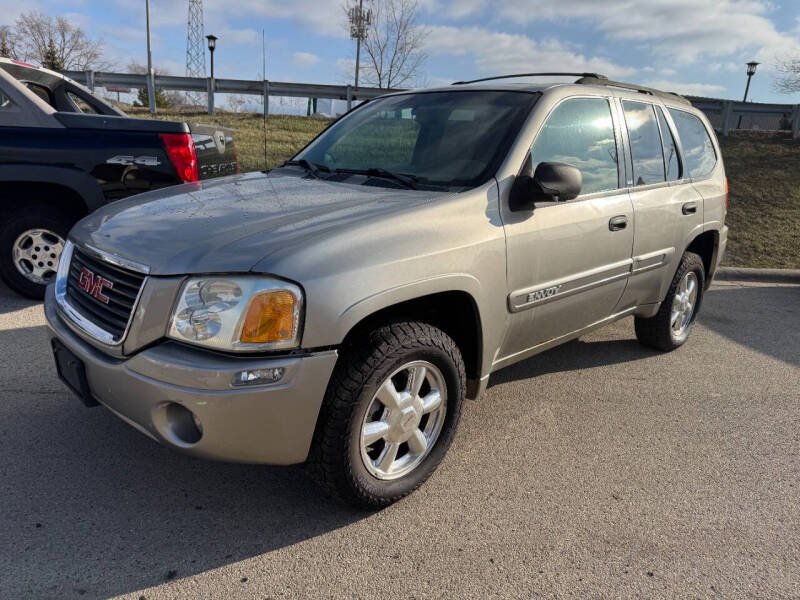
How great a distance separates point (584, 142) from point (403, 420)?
188 centimetres

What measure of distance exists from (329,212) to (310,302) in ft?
1.88

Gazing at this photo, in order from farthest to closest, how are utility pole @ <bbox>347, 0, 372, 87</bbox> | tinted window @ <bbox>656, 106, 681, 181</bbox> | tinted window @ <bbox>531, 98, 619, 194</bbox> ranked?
utility pole @ <bbox>347, 0, 372, 87</bbox>, tinted window @ <bbox>656, 106, 681, 181</bbox>, tinted window @ <bbox>531, 98, 619, 194</bbox>

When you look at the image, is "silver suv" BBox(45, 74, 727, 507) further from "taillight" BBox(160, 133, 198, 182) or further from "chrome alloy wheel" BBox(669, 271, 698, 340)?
"taillight" BBox(160, 133, 198, 182)

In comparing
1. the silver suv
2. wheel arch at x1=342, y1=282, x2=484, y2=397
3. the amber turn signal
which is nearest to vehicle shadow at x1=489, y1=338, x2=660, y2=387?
the silver suv

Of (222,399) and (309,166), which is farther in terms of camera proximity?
(309,166)

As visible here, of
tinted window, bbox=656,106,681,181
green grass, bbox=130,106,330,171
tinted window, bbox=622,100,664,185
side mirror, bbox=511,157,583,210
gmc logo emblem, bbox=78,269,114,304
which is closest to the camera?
gmc logo emblem, bbox=78,269,114,304

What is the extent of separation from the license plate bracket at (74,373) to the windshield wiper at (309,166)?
4.95ft

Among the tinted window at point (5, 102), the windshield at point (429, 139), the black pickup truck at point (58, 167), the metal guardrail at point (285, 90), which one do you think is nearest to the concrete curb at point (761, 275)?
the windshield at point (429, 139)

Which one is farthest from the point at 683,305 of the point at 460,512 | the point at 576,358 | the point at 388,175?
the point at 460,512

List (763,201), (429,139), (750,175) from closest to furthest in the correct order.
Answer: (429,139) < (763,201) < (750,175)

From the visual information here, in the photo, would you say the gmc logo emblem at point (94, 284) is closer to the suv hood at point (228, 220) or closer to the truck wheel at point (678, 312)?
the suv hood at point (228, 220)

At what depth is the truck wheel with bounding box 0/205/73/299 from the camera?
4.72 m

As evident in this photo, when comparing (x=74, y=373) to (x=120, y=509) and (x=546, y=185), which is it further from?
(x=546, y=185)

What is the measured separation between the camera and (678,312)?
4586 mm
